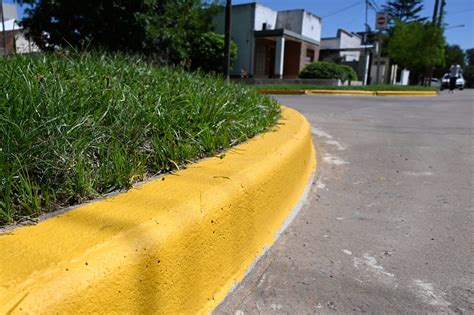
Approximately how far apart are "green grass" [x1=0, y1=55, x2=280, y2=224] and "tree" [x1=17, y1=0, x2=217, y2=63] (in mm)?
9034

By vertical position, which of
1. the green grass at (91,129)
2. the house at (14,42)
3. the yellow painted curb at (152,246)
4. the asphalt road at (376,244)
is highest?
the house at (14,42)

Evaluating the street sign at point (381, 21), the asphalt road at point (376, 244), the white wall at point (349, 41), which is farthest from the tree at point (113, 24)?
the white wall at point (349, 41)

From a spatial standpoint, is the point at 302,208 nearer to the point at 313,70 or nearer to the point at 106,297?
the point at 106,297

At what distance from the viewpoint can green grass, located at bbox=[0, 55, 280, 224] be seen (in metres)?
2.05

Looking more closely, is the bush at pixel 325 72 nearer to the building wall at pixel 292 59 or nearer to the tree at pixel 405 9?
the building wall at pixel 292 59

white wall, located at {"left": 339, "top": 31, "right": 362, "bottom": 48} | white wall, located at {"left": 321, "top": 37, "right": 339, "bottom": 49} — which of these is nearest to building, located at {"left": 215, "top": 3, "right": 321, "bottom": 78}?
white wall, located at {"left": 321, "top": 37, "right": 339, "bottom": 49}

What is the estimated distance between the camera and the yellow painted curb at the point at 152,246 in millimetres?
1452

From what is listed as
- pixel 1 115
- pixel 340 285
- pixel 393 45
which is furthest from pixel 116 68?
pixel 393 45

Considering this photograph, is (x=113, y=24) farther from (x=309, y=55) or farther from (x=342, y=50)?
(x=342, y=50)

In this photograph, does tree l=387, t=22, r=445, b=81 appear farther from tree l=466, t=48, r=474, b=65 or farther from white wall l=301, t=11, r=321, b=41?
tree l=466, t=48, r=474, b=65

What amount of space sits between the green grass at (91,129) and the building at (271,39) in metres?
21.6

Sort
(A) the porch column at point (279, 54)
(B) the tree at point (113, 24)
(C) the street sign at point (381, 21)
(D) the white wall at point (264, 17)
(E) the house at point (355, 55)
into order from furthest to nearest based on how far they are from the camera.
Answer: (E) the house at point (355, 55) → (C) the street sign at point (381, 21) → (D) the white wall at point (264, 17) → (A) the porch column at point (279, 54) → (B) the tree at point (113, 24)

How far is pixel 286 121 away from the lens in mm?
5523

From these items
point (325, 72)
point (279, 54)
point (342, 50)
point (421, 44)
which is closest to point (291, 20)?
point (279, 54)
